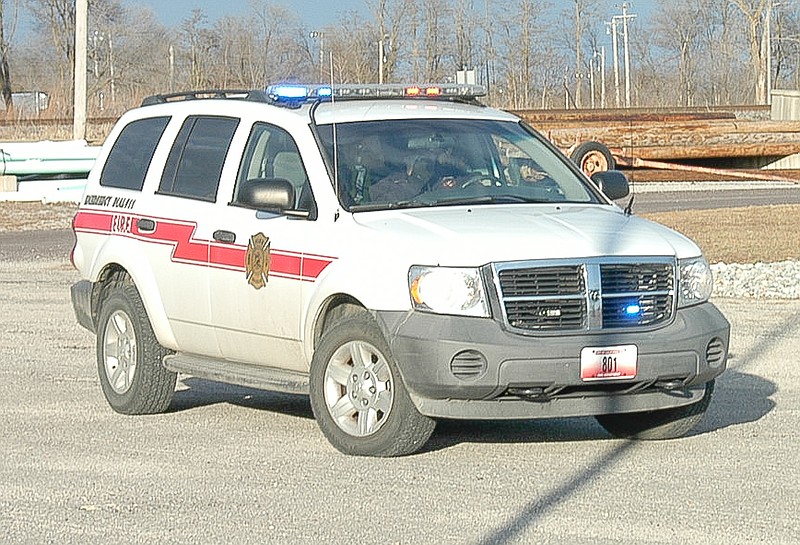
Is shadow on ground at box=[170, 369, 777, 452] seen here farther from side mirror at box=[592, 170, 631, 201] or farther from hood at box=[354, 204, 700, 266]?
side mirror at box=[592, 170, 631, 201]

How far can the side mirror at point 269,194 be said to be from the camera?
831 centimetres

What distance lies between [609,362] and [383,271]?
45.2 inches

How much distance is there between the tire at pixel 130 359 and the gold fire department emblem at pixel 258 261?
3.52ft

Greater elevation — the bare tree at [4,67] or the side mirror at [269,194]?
the bare tree at [4,67]

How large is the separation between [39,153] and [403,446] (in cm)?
2466

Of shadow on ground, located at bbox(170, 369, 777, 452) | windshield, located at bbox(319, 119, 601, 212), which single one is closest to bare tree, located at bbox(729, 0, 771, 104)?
shadow on ground, located at bbox(170, 369, 777, 452)

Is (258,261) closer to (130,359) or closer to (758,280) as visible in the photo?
(130,359)

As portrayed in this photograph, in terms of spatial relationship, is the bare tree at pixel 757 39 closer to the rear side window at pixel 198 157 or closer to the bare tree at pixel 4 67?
the bare tree at pixel 4 67

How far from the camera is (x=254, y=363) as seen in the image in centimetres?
888

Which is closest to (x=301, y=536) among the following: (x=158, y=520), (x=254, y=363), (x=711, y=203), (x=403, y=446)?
(x=158, y=520)

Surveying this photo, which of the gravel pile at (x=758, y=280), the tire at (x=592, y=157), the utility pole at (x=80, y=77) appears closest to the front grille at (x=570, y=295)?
the gravel pile at (x=758, y=280)

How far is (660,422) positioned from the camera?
848cm

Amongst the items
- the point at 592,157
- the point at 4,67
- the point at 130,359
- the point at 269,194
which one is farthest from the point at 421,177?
the point at 4,67

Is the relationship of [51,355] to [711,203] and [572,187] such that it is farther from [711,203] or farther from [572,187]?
[711,203]
